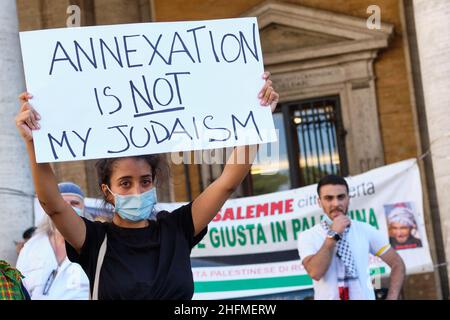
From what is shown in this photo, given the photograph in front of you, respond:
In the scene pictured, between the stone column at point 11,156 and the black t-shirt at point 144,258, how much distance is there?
506 centimetres

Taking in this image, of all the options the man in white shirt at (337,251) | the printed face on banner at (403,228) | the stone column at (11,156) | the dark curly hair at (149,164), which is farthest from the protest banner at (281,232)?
the dark curly hair at (149,164)

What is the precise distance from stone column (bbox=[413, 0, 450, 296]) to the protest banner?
221 mm

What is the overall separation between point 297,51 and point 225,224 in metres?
3.79

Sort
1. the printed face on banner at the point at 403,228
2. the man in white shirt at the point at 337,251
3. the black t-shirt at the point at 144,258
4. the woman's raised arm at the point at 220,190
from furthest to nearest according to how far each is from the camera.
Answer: the printed face on banner at the point at 403,228 < the man in white shirt at the point at 337,251 < the woman's raised arm at the point at 220,190 < the black t-shirt at the point at 144,258

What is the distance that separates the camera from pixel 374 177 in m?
9.16

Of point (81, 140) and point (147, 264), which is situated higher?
point (81, 140)

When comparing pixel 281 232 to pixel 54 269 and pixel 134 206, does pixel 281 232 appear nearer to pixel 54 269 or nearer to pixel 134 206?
pixel 54 269

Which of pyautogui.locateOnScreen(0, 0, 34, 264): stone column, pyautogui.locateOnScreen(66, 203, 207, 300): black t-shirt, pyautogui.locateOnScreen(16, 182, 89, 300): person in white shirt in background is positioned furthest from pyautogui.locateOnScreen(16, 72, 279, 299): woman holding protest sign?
pyautogui.locateOnScreen(0, 0, 34, 264): stone column

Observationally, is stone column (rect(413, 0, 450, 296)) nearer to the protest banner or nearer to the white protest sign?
the protest banner

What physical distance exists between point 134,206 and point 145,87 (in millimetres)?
571

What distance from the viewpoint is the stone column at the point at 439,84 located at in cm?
889

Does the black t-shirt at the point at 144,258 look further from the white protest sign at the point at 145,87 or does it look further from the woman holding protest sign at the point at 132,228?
the white protest sign at the point at 145,87
